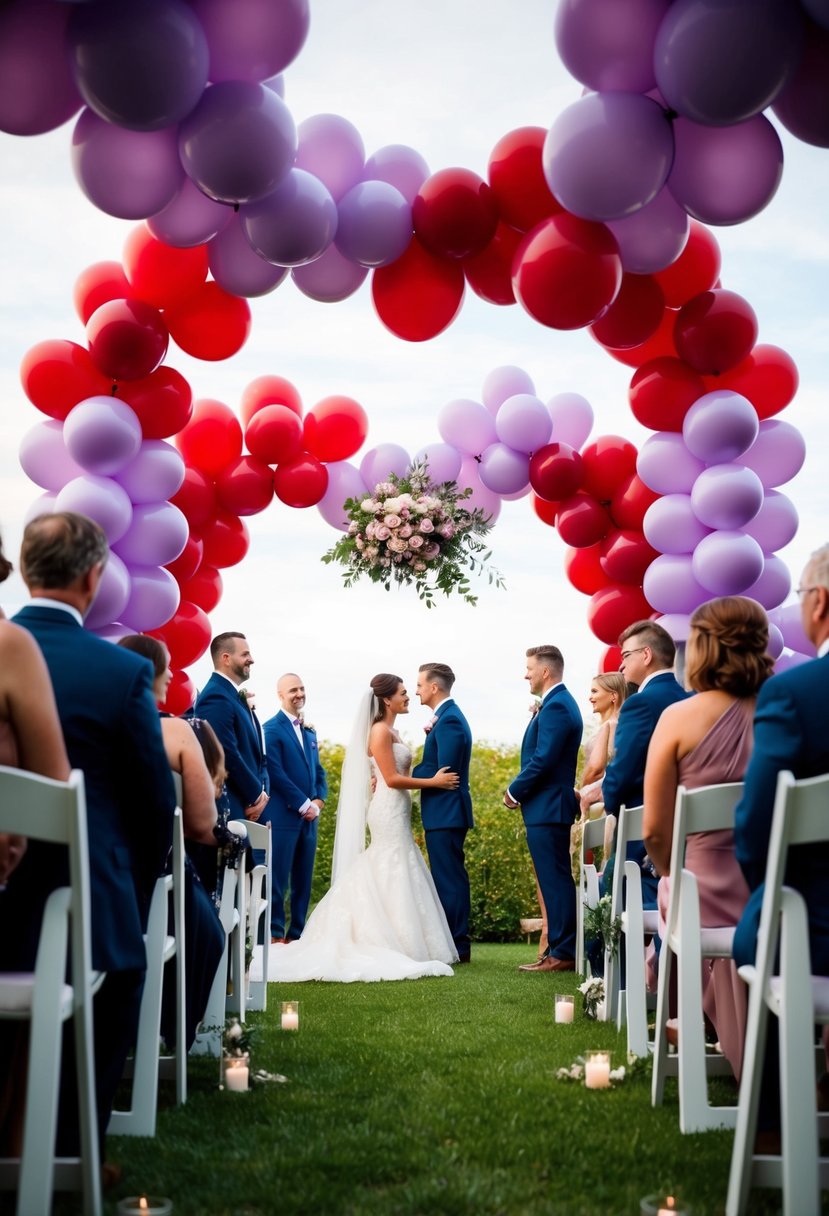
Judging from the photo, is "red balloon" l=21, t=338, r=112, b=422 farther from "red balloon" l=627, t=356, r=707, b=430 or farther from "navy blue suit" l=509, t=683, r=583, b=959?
"navy blue suit" l=509, t=683, r=583, b=959

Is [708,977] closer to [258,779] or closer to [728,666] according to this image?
[728,666]

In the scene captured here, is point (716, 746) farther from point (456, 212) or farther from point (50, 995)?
point (456, 212)

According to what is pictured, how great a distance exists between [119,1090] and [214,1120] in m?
0.63

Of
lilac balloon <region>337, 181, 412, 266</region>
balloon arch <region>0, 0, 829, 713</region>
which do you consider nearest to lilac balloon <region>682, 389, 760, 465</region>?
balloon arch <region>0, 0, 829, 713</region>

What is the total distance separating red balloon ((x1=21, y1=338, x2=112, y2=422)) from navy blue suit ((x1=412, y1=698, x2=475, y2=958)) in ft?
11.8

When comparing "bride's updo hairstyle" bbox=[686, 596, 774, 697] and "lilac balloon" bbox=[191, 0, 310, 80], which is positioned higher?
"lilac balloon" bbox=[191, 0, 310, 80]

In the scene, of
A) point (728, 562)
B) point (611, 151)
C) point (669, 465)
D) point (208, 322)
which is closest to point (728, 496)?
point (728, 562)

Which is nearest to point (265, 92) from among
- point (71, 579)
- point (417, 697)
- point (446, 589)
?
point (71, 579)

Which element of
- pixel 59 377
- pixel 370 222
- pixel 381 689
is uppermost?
pixel 370 222

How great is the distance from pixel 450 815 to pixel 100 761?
5877 mm

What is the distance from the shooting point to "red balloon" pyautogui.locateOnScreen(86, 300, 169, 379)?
612cm

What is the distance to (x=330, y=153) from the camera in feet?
19.6

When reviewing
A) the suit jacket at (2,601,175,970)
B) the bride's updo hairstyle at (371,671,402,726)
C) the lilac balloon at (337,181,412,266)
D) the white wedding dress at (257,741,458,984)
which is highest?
the lilac balloon at (337,181,412,266)

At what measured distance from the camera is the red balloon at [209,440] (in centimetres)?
753
